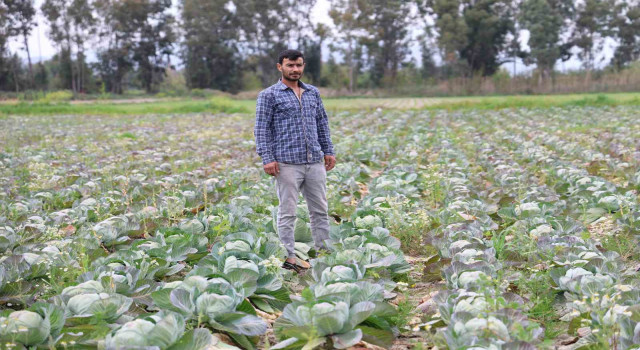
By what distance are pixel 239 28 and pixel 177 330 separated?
206 ft

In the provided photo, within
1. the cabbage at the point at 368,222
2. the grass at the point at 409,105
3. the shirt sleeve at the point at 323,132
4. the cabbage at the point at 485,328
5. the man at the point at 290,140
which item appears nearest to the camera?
the cabbage at the point at 485,328

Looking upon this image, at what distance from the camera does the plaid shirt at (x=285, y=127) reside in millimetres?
4598

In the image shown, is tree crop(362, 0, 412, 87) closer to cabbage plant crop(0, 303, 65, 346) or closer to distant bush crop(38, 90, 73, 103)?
distant bush crop(38, 90, 73, 103)

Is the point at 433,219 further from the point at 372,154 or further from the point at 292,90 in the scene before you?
the point at 372,154

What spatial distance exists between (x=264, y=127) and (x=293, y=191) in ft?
1.83

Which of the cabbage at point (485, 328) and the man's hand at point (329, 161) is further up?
the man's hand at point (329, 161)

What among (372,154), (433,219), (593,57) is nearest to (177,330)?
(433,219)

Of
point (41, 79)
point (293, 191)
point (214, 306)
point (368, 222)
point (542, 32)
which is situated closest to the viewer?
point (214, 306)

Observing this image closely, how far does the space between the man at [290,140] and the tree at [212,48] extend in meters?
57.5

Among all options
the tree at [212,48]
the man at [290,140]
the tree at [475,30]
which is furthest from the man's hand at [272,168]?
the tree at [212,48]

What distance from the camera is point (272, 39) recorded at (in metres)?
60.2

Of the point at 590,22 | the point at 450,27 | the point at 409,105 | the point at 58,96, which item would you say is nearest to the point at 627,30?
the point at 590,22

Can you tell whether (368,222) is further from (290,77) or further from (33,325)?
(33,325)

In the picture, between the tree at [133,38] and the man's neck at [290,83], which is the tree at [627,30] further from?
the man's neck at [290,83]
